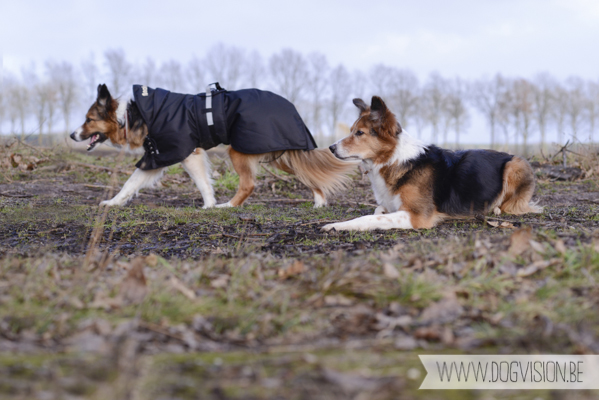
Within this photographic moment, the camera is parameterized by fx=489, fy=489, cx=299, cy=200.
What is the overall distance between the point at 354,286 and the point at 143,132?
18.2ft

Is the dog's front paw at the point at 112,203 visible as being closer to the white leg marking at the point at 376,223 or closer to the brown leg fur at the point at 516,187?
the white leg marking at the point at 376,223

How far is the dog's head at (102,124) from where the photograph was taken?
7293 mm

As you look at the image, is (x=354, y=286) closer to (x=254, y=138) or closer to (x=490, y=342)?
(x=490, y=342)

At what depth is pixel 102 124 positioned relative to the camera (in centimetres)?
738

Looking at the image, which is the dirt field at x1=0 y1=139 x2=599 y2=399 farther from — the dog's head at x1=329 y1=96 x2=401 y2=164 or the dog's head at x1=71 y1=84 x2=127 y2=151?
the dog's head at x1=71 y1=84 x2=127 y2=151

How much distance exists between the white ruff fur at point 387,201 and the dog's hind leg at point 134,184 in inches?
133

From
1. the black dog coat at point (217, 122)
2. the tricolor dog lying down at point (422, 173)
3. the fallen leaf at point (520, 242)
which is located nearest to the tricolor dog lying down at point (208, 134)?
the black dog coat at point (217, 122)

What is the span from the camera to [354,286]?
265 centimetres

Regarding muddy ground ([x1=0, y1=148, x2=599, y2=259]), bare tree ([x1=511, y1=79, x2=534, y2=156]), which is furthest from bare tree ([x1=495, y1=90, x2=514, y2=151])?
muddy ground ([x1=0, y1=148, x2=599, y2=259])

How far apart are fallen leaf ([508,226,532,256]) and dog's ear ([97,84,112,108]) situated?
6.01m

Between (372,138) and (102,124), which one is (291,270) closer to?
(372,138)

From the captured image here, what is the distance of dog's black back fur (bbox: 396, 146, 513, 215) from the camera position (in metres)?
5.50

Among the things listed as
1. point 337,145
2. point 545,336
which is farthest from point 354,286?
point 337,145

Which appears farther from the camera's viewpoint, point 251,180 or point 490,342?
point 251,180
